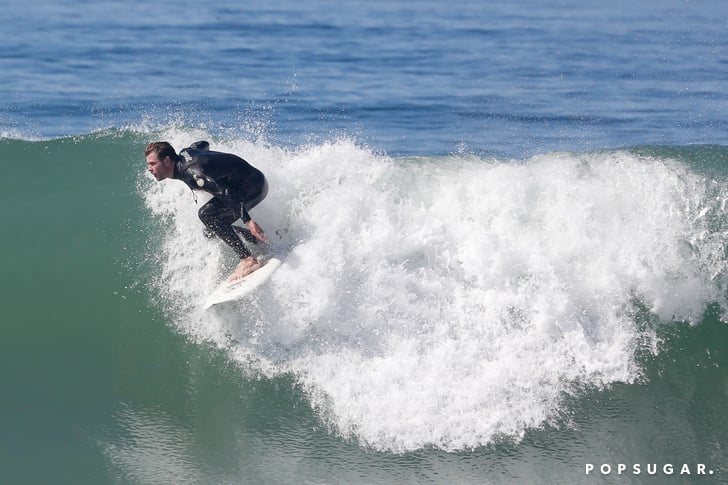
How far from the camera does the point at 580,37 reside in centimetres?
2402

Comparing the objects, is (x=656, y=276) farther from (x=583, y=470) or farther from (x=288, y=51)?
(x=288, y=51)

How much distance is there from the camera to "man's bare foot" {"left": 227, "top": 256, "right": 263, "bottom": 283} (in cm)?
769

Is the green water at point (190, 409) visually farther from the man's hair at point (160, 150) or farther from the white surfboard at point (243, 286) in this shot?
the man's hair at point (160, 150)

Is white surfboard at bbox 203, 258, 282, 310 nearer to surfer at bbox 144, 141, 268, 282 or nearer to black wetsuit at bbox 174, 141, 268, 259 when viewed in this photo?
surfer at bbox 144, 141, 268, 282

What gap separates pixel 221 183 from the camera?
747 cm

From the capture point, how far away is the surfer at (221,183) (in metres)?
7.38

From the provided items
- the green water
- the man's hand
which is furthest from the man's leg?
the green water

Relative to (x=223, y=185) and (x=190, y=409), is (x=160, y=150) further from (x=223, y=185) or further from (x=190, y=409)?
(x=190, y=409)

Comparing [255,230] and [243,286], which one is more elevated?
[255,230]

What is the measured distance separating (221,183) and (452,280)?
224 cm

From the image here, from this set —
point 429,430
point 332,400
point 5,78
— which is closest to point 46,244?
point 332,400

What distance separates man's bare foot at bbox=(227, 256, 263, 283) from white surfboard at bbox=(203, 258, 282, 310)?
0.14 feet

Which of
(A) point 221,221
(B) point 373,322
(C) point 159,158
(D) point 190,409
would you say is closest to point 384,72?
(A) point 221,221

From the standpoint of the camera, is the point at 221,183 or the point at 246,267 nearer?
the point at 221,183
